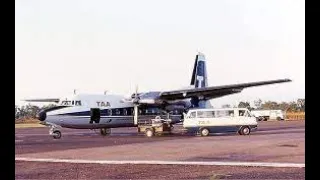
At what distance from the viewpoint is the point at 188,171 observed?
10.6m

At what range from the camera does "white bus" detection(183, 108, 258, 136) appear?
26.9 metres

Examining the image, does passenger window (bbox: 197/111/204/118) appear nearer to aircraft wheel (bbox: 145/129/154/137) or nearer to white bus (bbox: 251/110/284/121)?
aircraft wheel (bbox: 145/129/154/137)

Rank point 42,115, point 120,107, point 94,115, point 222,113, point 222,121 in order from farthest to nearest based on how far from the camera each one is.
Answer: point 120,107, point 94,115, point 222,121, point 222,113, point 42,115

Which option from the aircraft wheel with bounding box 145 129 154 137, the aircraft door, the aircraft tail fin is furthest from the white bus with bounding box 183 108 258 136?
the aircraft tail fin

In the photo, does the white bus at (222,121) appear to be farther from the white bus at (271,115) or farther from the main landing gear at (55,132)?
the white bus at (271,115)

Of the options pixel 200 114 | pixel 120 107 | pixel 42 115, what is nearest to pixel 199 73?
pixel 120 107

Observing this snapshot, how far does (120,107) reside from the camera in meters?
29.8

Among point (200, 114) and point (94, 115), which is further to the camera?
point (94, 115)

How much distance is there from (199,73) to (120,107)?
42.5ft

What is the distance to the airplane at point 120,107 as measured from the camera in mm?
27172

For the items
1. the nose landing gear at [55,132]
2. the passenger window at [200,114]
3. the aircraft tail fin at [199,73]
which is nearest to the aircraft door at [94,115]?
the nose landing gear at [55,132]

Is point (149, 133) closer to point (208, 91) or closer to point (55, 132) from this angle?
point (208, 91)
